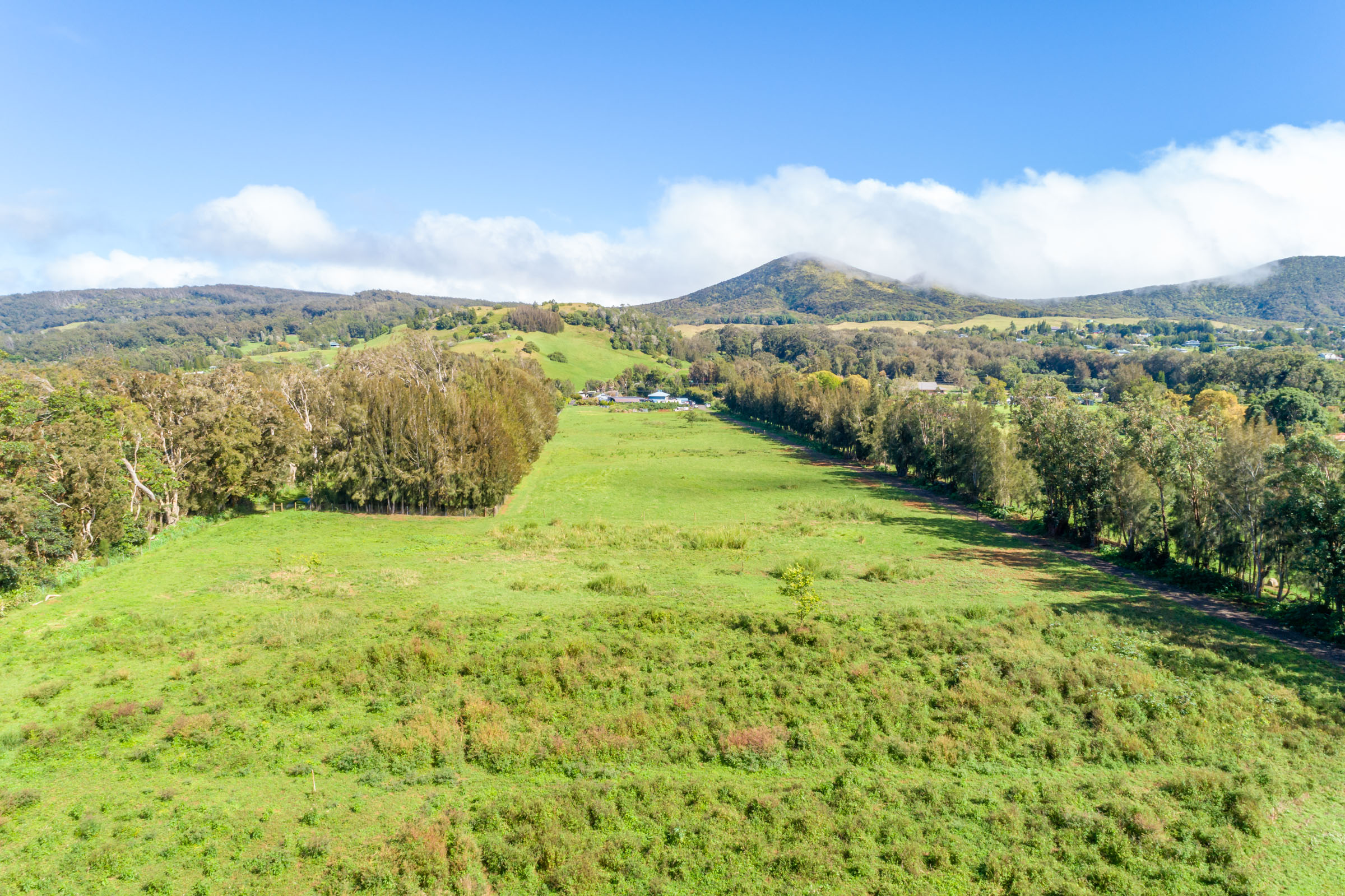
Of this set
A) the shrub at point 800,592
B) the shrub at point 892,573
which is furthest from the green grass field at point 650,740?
the shrub at point 800,592

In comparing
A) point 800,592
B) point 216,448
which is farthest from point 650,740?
point 216,448

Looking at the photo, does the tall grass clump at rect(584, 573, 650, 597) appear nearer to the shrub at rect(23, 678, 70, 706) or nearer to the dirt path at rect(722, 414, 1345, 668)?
the shrub at rect(23, 678, 70, 706)

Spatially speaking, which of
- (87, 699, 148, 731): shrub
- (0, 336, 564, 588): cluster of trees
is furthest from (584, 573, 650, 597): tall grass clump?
(0, 336, 564, 588): cluster of trees

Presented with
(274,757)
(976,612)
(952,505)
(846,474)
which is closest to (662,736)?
(274,757)

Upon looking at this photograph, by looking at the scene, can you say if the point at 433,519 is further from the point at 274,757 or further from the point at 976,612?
the point at 976,612

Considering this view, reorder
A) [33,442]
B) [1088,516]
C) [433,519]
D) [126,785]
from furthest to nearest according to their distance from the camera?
[433,519], [1088,516], [33,442], [126,785]

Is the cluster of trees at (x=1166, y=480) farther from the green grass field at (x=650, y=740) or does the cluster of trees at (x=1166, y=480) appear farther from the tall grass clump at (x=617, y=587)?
the tall grass clump at (x=617, y=587)
